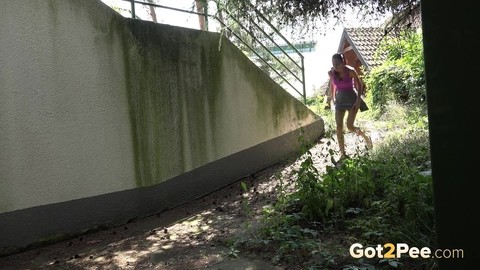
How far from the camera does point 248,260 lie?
365 centimetres

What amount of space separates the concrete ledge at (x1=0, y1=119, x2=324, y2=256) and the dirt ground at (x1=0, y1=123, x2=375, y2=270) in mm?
94

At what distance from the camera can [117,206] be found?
198 inches

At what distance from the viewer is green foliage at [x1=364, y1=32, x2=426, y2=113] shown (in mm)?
10547

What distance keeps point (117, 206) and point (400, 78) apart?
8.74 metres

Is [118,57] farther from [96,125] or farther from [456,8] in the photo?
[456,8]

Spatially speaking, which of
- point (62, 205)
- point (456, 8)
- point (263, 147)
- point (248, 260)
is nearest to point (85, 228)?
point (62, 205)

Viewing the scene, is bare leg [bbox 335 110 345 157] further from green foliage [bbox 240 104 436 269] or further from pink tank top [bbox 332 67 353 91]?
green foliage [bbox 240 104 436 269]

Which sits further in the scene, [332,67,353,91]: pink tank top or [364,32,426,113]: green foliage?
[364,32,426,113]: green foliage

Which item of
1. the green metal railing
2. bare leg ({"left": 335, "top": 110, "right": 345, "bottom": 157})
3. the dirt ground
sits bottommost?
the dirt ground

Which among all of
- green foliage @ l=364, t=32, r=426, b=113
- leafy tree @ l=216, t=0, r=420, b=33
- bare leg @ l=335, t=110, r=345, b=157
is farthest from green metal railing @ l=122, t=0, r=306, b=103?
green foliage @ l=364, t=32, r=426, b=113

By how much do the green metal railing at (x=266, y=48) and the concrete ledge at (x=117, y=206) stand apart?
1.41 metres

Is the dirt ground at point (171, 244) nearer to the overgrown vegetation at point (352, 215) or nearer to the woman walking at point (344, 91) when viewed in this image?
the overgrown vegetation at point (352, 215)

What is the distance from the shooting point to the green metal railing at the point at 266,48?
556 centimetres

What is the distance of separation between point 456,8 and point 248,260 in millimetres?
2545
